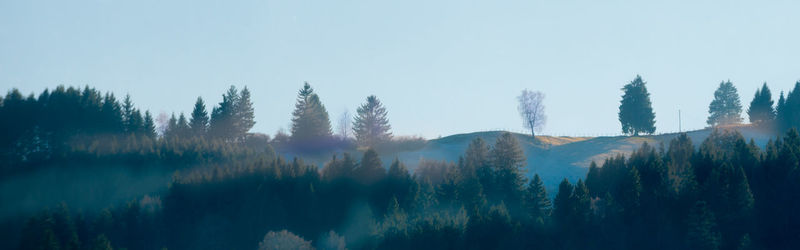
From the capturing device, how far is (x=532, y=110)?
132500 millimetres

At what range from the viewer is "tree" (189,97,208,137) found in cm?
11475

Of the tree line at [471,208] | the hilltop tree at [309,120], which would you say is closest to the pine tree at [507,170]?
the tree line at [471,208]

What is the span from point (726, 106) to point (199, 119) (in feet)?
336

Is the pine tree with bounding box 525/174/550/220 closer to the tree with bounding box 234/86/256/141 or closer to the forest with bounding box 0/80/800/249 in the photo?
the forest with bounding box 0/80/800/249

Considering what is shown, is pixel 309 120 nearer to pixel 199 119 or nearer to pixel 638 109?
pixel 199 119

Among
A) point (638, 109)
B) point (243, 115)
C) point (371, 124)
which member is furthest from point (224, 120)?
point (638, 109)

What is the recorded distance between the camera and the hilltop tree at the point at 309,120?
4535 inches

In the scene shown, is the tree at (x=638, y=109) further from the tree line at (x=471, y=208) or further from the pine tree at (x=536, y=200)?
the pine tree at (x=536, y=200)

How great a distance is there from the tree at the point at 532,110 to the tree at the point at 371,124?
3065cm

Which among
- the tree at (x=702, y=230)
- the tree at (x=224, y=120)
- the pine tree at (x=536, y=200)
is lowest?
the tree at (x=702, y=230)

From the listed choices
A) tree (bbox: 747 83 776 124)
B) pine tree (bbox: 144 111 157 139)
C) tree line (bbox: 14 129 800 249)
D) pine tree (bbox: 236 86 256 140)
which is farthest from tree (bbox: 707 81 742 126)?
pine tree (bbox: 144 111 157 139)

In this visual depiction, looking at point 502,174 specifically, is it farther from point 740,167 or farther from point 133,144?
point 133,144

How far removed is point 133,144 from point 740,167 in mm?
78419

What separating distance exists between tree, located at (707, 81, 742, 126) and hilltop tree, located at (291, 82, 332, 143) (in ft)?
256
